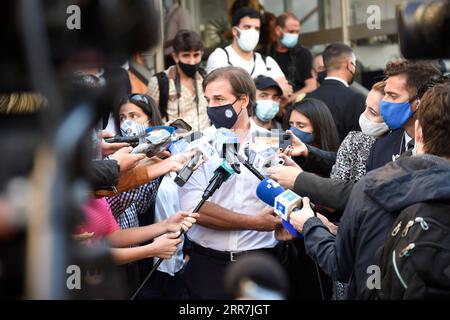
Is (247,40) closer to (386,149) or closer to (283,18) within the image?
(283,18)

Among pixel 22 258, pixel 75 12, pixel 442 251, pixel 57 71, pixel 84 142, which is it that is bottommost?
pixel 442 251

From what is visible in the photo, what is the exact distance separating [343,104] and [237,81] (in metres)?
1.81

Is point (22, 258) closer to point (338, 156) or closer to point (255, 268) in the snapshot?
point (255, 268)

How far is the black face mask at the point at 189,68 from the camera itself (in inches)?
246

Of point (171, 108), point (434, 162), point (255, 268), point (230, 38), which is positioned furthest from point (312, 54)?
point (255, 268)

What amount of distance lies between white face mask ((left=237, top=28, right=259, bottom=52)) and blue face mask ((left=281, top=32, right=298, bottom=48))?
0.82m

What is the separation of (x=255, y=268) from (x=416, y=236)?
1.27m

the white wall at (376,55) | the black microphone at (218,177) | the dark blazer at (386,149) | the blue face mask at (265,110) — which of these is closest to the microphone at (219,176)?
the black microphone at (218,177)

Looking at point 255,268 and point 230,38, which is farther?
point 230,38

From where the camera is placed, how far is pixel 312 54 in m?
8.22

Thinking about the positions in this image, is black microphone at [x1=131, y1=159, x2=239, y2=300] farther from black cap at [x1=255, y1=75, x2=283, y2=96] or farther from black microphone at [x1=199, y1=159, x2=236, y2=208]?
black cap at [x1=255, y1=75, x2=283, y2=96]

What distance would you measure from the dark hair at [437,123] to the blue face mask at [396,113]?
101 cm

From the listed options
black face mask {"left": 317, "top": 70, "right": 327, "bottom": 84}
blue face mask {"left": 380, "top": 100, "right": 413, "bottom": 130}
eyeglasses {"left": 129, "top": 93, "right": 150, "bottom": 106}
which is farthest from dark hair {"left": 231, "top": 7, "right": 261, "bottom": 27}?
blue face mask {"left": 380, "top": 100, "right": 413, "bottom": 130}

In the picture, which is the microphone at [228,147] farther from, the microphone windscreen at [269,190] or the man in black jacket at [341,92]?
the man in black jacket at [341,92]
